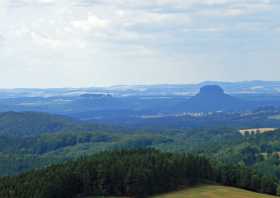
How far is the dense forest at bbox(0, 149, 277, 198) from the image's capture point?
10156 cm

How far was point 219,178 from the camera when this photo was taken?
404 feet

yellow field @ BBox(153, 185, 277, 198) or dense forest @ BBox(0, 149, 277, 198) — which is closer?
yellow field @ BBox(153, 185, 277, 198)

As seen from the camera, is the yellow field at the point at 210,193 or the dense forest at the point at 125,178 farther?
the dense forest at the point at 125,178

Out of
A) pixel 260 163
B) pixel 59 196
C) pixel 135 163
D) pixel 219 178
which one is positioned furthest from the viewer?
pixel 260 163

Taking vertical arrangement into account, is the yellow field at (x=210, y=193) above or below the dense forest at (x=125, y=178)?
below

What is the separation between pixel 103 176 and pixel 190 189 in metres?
16.3

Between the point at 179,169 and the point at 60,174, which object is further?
the point at 179,169

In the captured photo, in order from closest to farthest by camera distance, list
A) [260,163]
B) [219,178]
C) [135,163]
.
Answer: [135,163] < [219,178] < [260,163]

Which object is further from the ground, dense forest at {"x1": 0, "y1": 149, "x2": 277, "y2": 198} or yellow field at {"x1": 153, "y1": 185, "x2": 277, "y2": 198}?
dense forest at {"x1": 0, "y1": 149, "x2": 277, "y2": 198}

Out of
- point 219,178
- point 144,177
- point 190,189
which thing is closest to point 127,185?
point 144,177

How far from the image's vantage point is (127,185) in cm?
10756

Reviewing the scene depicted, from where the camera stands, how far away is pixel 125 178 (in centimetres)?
10781

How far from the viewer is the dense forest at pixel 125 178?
333ft

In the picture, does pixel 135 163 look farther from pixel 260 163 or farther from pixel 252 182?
pixel 260 163
